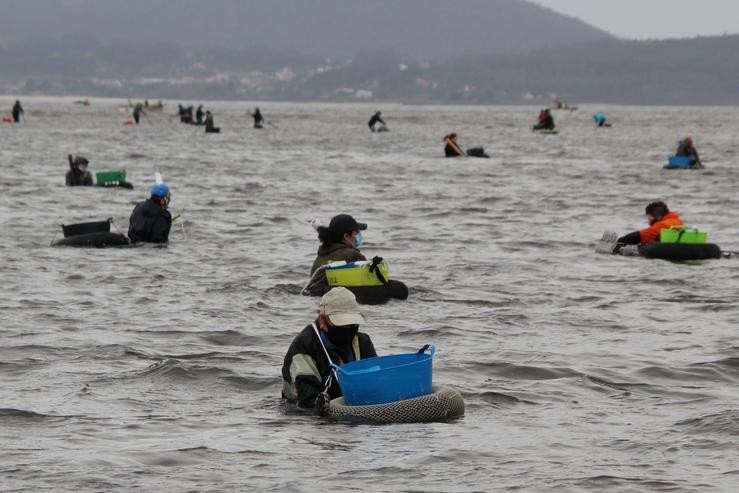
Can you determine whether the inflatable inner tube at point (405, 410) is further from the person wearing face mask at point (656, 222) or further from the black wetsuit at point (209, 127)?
the black wetsuit at point (209, 127)

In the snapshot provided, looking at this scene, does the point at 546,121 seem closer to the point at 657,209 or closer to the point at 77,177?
the point at 77,177

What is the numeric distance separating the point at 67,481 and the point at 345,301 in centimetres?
264

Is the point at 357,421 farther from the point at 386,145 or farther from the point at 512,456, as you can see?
the point at 386,145

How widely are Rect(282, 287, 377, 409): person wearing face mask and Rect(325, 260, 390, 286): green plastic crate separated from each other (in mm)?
5344

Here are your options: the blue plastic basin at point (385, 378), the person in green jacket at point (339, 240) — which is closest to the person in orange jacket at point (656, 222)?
the person in green jacket at point (339, 240)

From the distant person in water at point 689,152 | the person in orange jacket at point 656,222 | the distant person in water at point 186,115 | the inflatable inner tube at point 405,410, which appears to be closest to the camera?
the inflatable inner tube at point 405,410

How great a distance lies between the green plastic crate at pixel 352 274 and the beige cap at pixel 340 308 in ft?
19.0

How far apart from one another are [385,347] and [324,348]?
4.00 meters

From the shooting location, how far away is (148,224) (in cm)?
2352

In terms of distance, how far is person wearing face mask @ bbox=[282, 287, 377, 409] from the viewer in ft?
36.4

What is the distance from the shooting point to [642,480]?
32.2ft

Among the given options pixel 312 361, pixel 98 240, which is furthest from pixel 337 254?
pixel 98 240

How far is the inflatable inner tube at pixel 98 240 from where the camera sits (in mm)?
23203

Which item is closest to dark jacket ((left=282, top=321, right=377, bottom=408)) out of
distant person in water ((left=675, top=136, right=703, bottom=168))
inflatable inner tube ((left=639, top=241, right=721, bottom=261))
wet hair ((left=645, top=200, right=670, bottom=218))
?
inflatable inner tube ((left=639, top=241, right=721, bottom=261))
